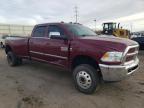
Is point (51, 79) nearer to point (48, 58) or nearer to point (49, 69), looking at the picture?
point (48, 58)

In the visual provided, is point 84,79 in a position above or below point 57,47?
below

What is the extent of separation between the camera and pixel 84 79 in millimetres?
Answer: 5074

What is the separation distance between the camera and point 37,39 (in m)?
6.75

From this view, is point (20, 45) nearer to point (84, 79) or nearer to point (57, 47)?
point (57, 47)

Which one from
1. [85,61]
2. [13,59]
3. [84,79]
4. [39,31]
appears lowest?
[84,79]

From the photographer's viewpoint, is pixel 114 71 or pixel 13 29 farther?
pixel 13 29

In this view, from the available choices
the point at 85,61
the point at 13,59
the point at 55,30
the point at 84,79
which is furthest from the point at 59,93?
the point at 13,59

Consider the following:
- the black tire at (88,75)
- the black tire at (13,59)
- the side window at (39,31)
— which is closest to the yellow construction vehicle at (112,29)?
the black tire at (13,59)

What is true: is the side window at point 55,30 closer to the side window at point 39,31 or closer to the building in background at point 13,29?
the side window at point 39,31

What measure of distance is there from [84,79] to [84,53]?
70cm

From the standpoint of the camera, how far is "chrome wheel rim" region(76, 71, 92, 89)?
5000 millimetres

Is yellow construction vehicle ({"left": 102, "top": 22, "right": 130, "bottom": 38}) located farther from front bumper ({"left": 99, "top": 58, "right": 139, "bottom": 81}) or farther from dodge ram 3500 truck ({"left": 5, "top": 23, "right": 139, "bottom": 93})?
front bumper ({"left": 99, "top": 58, "right": 139, "bottom": 81})

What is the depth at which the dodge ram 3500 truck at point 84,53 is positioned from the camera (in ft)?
14.9

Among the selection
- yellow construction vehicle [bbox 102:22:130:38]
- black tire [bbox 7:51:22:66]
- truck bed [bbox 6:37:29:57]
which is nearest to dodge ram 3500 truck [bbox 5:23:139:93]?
truck bed [bbox 6:37:29:57]
